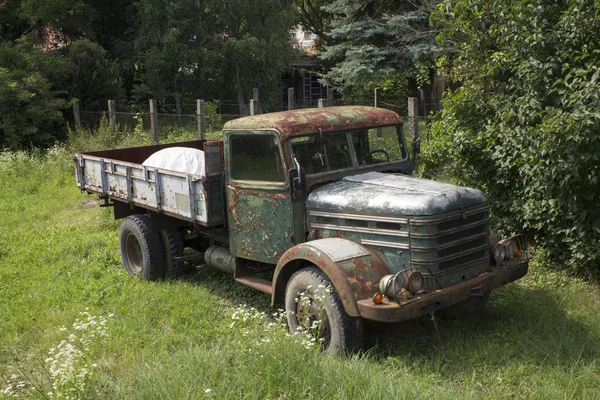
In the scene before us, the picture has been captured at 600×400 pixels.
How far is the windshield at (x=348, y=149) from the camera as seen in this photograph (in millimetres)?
5949

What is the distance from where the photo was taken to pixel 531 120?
676 centimetres

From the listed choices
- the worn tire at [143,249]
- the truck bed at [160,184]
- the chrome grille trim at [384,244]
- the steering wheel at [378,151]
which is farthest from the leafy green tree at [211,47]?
the chrome grille trim at [384,244]

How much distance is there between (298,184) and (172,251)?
248 centimetres

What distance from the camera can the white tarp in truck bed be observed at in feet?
25.5

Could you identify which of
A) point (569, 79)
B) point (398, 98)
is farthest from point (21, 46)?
point (569, 79)

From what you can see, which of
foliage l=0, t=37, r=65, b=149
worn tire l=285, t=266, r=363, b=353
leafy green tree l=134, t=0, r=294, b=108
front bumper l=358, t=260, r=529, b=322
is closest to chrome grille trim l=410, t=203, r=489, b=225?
front bumper l=358, t=260, r=529, b=322

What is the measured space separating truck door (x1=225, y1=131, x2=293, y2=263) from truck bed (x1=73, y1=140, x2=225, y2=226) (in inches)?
7.2

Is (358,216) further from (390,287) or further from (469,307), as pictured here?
(469,307)

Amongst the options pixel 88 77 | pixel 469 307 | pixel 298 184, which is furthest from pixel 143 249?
pixel 88 77

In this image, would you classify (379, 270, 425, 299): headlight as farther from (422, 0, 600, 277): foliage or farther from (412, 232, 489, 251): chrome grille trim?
(422, 0, 600, 277): foliage

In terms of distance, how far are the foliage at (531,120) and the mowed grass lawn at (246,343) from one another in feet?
2.37

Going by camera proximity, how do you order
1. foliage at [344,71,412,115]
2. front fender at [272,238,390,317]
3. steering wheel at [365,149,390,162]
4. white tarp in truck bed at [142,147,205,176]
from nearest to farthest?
front fender at [272,238,390,317]
steering wheel at [365,149,390,162]
white tarp in truck bed at [142,147,205,176]
foliage at [344,71,412,115]

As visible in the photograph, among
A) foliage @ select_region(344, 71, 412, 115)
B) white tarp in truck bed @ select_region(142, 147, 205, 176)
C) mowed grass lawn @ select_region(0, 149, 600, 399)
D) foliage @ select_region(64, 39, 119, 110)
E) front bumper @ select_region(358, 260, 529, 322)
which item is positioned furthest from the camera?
foliage @ select_region(64, 39, 119, 110)

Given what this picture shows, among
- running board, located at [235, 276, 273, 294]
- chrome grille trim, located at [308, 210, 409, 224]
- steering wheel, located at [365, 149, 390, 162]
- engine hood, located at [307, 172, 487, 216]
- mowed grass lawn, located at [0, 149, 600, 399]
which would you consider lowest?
mowed grass lawn, located at [0, 149, 600, 399]
